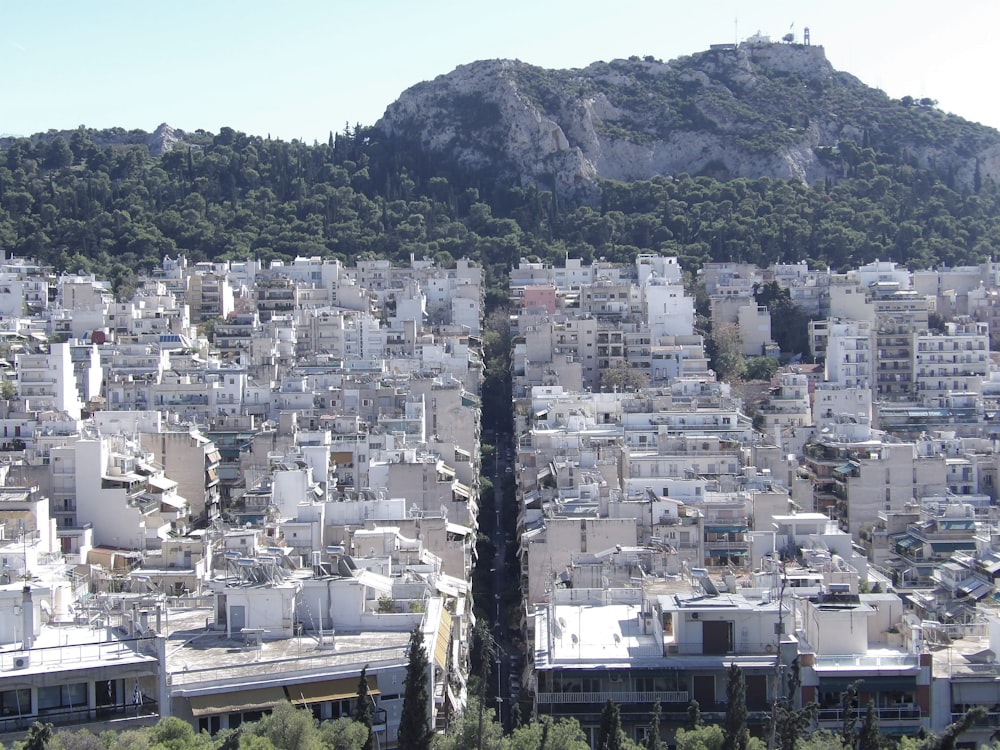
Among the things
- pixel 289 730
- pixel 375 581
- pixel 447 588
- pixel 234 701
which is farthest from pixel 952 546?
pixel 289 730

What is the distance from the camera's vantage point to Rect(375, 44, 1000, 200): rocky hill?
10412 centimetres

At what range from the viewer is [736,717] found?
2508 cm

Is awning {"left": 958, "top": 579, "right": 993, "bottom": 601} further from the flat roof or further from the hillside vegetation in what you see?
the hillside vegetation

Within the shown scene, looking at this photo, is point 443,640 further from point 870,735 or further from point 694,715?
point 870,735

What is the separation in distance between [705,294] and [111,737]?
56788 millimetres

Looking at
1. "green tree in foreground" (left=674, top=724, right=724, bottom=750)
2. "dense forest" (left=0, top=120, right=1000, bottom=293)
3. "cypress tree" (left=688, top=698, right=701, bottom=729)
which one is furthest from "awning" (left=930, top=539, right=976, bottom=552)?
"dense forest" (left=0, top=120, right=1000, bottom=293)

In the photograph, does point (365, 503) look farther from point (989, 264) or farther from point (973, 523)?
point (989, 264)

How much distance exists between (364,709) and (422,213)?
71.1 metres

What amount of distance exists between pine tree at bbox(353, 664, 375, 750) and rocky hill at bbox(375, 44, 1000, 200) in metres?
76.6

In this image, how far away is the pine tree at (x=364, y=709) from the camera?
24766 millimetres

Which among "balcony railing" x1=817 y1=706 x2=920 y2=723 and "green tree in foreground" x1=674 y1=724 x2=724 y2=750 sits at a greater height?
"green tree in foreground" x1=674 y1=724 x2=724 y2=750

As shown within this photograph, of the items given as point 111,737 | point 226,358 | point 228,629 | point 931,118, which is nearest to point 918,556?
point 228,629

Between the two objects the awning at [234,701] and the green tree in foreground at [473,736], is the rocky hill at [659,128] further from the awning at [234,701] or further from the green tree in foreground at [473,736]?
the awning at [234,701]

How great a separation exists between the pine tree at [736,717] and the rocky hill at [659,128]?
76.5 metres
